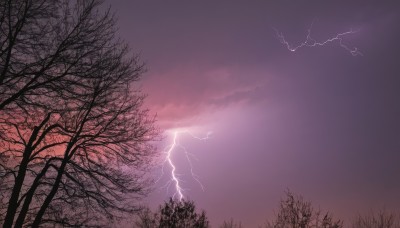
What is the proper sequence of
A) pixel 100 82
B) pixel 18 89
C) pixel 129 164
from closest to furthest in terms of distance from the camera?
pixel 18 89 → pixel 100 82 → pixel 129 164

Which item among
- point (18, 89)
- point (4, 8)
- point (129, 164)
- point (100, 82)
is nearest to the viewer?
point (4, 8)

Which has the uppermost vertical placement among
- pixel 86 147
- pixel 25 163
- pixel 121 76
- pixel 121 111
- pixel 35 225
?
pixel 121 76

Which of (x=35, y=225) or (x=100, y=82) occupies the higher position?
(x=100, y=82)

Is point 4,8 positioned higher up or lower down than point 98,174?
higher up

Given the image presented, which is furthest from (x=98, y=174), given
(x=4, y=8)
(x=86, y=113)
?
(x=4, y=8)

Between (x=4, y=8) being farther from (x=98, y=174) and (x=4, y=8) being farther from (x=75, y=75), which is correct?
(x=98, y=174)

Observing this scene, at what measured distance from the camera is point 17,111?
13414 mm

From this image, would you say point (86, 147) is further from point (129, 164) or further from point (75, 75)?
point (75, 75)

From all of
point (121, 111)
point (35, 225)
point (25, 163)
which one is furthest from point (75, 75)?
point (35, 225)

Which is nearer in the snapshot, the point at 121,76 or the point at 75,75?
the point at 75,75

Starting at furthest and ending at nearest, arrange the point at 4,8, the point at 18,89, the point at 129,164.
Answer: the point at 129,164
the point at 18,89
the point at 4,8

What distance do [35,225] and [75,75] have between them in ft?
15.2

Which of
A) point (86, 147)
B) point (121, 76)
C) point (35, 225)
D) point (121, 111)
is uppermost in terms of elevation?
point (121, 76)

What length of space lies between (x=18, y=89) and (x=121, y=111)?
127 inches
